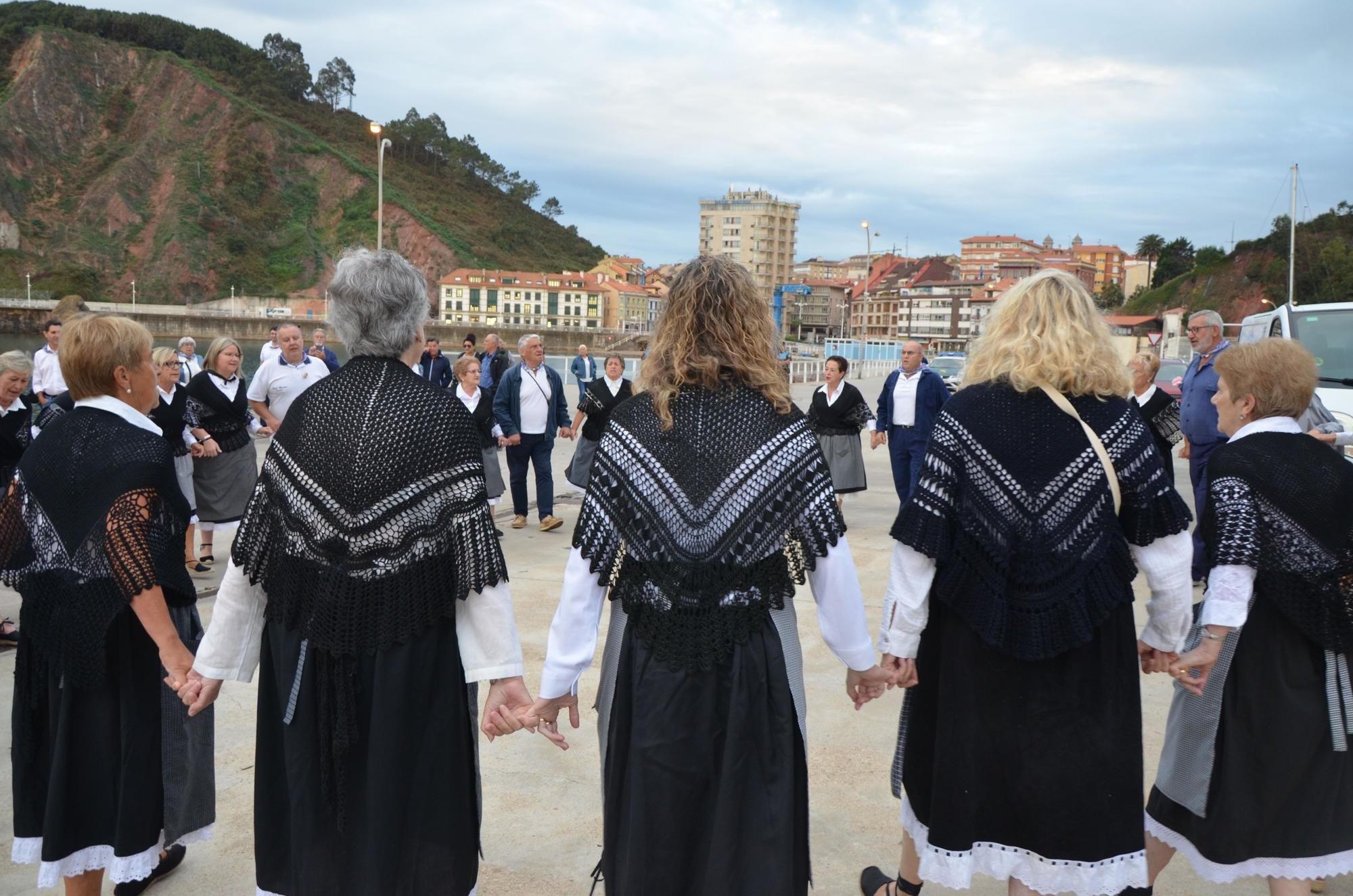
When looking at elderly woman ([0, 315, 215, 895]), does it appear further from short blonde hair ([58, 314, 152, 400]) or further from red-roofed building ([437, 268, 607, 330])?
red-roofed building ([437, 268, 607, 330])

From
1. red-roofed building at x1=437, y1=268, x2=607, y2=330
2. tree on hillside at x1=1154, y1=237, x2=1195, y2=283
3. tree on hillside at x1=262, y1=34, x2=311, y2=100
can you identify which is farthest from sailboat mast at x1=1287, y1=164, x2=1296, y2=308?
tree on hillside at x1=262, y1=34, x2=311, y2=100

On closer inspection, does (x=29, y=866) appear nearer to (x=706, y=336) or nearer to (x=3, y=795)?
(x=3, y=795)

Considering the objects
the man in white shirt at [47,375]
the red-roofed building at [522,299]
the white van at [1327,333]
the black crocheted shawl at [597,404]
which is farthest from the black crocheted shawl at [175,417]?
the red-roofed building at [522,299]

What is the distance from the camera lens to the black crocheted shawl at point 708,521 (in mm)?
2246

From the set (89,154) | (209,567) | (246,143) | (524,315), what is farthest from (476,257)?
(209,567)

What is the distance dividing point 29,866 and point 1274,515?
13.4ft

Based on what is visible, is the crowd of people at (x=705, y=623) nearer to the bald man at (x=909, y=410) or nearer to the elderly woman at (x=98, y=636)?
the elderly woman at (x=98, y=636)

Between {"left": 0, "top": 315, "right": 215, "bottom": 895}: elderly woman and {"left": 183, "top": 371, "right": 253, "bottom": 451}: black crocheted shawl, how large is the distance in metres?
4.35

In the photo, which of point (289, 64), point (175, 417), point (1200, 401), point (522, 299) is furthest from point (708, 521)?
point (289, 64)

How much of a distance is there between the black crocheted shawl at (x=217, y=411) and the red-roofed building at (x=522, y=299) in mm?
87870

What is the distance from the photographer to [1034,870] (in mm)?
2467

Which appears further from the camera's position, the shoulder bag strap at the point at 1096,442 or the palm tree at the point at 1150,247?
the palm tree at the point at 1150,247

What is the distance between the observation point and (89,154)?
10594 cm

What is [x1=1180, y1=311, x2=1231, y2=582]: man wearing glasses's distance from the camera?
7.06 m
